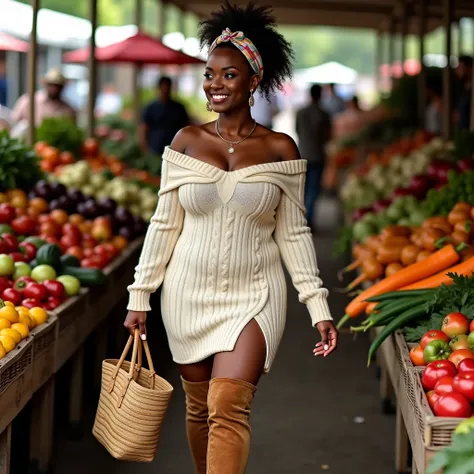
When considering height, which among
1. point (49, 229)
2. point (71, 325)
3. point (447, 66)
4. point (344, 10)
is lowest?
point (71, 325)

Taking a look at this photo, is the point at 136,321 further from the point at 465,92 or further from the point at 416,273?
the point at 465,92

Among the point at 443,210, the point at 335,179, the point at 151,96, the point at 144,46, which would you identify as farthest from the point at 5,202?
the point at 151,96

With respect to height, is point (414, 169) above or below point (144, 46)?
below

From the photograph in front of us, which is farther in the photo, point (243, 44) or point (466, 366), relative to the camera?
point (243, 44)

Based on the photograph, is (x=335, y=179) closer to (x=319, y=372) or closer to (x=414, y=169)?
(x=414, y=169)

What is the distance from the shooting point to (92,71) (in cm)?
1170

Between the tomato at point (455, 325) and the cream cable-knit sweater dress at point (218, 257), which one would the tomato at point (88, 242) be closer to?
the cream cable-knit sweater dress at point (218, 257)

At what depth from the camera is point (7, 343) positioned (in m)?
4.61

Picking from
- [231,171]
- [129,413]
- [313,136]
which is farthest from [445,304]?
[313,136]

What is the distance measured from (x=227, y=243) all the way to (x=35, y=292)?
191 centimetres


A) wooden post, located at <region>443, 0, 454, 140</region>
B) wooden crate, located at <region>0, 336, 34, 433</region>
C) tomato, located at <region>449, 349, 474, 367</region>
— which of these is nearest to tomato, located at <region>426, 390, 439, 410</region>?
tomato, located at <region>449, 349, 474, 367</region>

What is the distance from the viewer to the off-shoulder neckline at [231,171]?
4.13 m

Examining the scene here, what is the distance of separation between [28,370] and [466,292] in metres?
2.10

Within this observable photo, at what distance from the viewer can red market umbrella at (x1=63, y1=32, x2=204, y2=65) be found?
47.3ft
